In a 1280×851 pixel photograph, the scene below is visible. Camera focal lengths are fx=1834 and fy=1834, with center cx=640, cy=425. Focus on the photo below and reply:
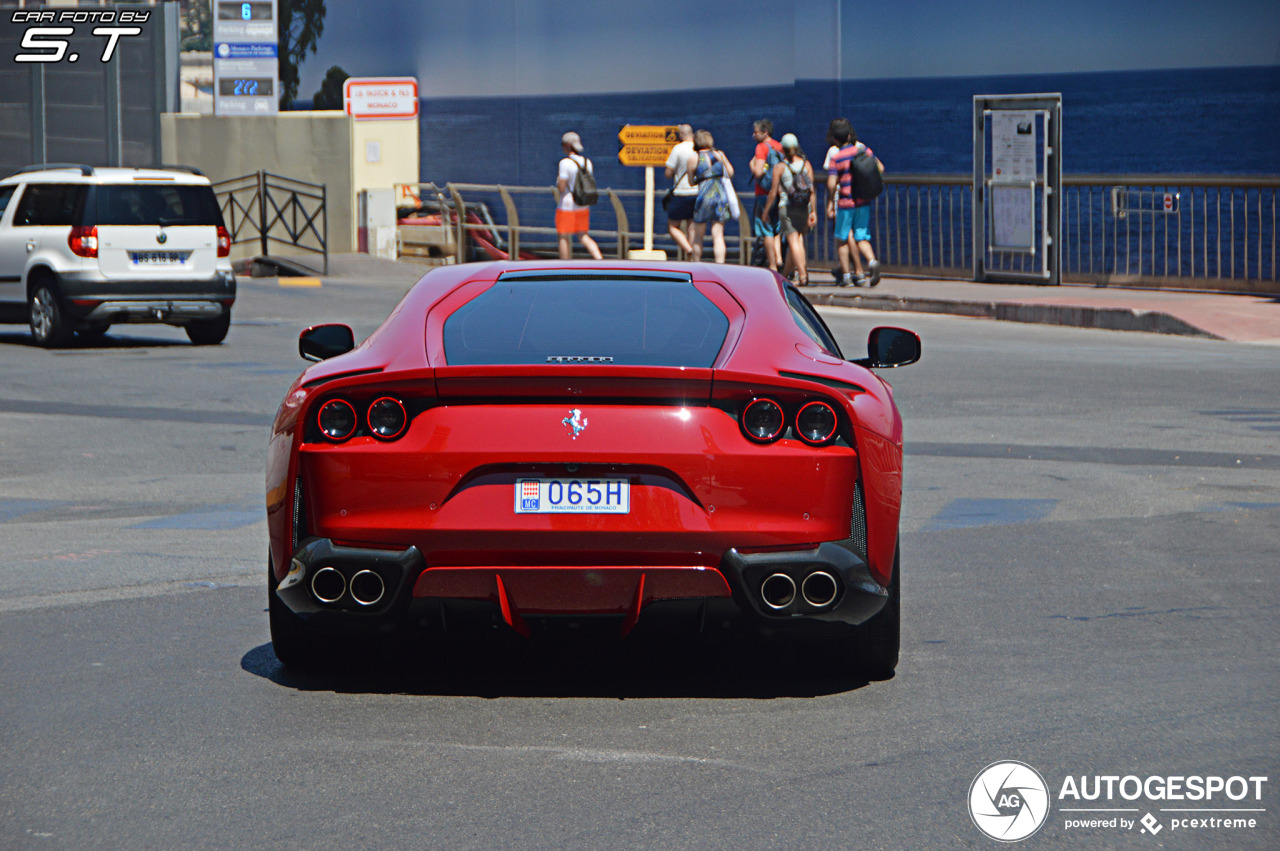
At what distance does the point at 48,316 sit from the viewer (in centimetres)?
1745

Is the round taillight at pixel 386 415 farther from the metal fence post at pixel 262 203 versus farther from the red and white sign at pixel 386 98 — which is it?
the red and white sign at pixel 386 98

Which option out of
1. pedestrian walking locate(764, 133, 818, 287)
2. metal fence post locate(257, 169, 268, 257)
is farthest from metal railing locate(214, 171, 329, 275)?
pedestrian walking locate(764, 133, 818, 287)

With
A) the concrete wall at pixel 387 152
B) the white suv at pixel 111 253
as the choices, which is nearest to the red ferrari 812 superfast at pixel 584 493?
the white suv at pixel 111 253

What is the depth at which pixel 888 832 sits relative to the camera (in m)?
4.15

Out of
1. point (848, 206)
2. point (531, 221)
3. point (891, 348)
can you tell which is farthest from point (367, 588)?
point (531, 221)

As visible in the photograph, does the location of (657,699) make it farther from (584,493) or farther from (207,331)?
(207,331)

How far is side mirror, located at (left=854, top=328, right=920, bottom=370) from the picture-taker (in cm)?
642

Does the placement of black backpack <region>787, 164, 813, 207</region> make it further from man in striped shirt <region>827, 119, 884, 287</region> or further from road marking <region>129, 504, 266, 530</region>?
road marking <region>129, 504, 266, 530</region>

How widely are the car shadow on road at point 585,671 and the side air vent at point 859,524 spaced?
1.72 feet

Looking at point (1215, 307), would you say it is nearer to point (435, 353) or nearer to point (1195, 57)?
point (1195, 57)

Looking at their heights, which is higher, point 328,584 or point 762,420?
point 762,420

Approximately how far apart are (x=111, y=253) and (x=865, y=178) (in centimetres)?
970

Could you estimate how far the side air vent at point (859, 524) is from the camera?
5.21 meters

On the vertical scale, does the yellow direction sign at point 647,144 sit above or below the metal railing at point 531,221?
above
